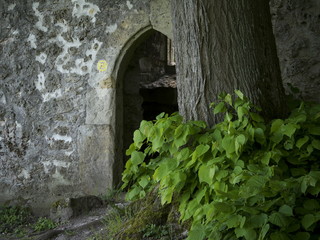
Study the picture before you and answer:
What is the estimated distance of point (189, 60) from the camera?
2.82 metres

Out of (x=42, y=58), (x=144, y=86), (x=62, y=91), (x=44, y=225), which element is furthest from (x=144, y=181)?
(x=144, y=86)

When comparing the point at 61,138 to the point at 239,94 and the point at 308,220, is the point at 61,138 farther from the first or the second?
the point at 308,220

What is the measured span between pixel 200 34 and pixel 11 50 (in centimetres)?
352

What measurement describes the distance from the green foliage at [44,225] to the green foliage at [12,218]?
19cm

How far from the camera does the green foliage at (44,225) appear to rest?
4.38 metres

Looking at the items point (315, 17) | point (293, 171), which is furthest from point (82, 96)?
point (293, 171)

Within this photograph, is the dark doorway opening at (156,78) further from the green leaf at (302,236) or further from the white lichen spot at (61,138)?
the green leaf at (302,236)

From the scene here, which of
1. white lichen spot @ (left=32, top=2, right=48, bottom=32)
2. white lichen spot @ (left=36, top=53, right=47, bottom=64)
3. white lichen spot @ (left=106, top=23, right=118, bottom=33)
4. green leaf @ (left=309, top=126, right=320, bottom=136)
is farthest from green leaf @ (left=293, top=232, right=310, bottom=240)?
white lichen spot @ (left=32, top=2, right=48, bottom=32)

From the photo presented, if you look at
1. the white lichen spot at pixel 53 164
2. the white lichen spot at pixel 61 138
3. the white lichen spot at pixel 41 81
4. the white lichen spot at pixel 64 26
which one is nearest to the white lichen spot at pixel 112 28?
the white lichen spot at pixel 64 26

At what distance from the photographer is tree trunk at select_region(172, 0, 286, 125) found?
108 inches

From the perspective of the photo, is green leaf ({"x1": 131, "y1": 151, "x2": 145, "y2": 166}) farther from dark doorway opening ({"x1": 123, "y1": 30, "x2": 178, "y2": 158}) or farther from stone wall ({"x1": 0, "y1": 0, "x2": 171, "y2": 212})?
dark doorway opening ({"x1": 123, "y1": 30, "x2": 178, "y2": 158})

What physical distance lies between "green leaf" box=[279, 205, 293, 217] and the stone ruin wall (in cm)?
291

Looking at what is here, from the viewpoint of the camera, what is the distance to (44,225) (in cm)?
445

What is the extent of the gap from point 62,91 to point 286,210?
3721mm
